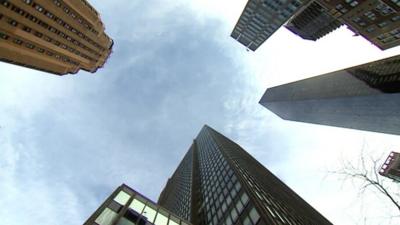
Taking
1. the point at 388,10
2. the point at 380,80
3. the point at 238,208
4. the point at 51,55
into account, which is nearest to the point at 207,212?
the point at 238,208

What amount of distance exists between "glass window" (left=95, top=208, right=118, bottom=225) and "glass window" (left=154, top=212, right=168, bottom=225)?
4261 millimetres

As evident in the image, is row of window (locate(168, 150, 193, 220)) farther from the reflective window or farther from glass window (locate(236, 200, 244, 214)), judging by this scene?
the reflective window

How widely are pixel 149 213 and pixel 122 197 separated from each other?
3.00 metres

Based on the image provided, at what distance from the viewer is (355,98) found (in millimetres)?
103062

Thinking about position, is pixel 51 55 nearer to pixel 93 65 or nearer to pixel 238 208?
pixel 93 65

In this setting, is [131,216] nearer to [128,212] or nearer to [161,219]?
[128,212]

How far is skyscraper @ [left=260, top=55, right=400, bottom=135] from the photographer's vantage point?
302 feet

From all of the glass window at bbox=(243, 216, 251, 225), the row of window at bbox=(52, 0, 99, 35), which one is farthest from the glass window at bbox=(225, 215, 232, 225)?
Answer: the row of window at bbox=(52, 0, 99, 35)

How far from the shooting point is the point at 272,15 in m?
102

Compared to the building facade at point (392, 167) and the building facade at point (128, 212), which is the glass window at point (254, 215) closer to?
the building facade at point (128, 212)

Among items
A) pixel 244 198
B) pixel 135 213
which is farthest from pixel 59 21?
pixel 244 198

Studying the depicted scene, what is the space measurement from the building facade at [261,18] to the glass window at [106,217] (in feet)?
282

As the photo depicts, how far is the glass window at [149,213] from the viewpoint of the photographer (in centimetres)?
2307

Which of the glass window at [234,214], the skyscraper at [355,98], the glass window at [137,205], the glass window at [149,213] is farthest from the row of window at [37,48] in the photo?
the skyscraper at [355,98]
